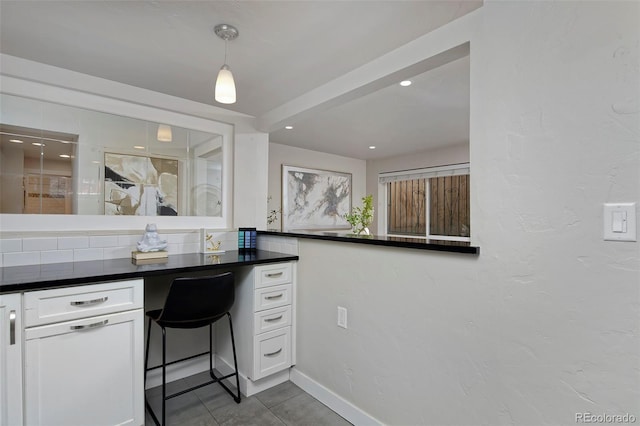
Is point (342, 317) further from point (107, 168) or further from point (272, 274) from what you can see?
point (107, 168)

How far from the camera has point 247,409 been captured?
2006 mm

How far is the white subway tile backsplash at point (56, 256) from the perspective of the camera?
194 cm

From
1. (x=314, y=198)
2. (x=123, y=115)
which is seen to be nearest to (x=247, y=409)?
(x=123, y=115)

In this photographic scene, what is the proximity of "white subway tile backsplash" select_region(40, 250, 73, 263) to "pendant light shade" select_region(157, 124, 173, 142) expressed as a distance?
1.02 metres

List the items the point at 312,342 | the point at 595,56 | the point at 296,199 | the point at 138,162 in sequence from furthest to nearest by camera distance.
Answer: the point at 296,199 < the point at 138,162 < the point at 312,342 < the point at 595,56

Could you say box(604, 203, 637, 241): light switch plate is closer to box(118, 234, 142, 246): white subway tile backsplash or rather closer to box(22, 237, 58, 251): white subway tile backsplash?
box(118, 234, 142, 246): white subway tile backsplash

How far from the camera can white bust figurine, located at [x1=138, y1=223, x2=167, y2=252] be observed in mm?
2148

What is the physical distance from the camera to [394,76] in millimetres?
1825

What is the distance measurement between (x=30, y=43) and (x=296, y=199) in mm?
3306

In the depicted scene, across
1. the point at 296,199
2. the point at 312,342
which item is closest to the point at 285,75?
the point at 312,342

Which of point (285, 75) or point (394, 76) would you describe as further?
point (285, 75)

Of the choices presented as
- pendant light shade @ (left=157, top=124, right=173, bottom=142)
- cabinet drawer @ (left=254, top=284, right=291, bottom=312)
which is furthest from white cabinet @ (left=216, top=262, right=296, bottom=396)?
pendant light shade @ (left=157, top=124, right=173, bottom=142)

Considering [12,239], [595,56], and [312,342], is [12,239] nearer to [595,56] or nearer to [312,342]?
[312,342]

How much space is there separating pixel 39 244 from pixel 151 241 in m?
0.61
